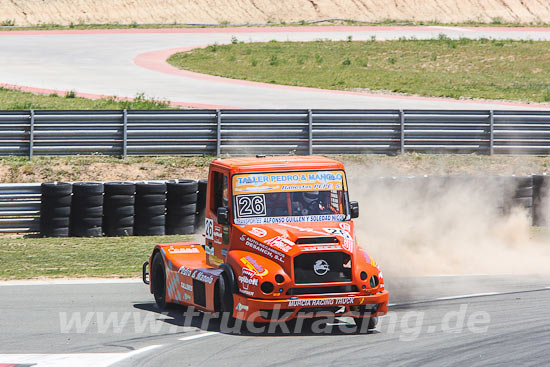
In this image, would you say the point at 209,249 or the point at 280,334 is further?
the point at 209,249

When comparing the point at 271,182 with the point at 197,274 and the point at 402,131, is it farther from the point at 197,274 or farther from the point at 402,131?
the point at 402,131

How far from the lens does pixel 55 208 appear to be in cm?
1836

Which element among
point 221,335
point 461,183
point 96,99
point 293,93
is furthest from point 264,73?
point 221,335

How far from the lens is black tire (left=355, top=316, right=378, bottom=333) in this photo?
34.6 ft

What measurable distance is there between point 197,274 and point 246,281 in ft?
3.67

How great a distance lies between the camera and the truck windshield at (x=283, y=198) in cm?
1114

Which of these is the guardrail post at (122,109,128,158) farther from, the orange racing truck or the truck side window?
the truck side window

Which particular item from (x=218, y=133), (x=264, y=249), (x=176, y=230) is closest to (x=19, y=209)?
(x=176, y=230)

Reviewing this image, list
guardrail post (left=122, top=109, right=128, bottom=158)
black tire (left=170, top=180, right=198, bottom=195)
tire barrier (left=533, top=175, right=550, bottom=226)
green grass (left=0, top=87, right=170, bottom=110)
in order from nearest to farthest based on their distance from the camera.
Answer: black tire (left=170, top=180, right=198, bottom=195) → tire barrier (left=533, top=175, right=550, bottom=226) → guardrail post (left=122, top=109, right=128, bottom=158) → green grass (left=0, top=87, right=170, bottom=110)

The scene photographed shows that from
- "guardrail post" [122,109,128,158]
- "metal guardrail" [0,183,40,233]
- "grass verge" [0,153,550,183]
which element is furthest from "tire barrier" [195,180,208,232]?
"guardrail post" [122,109,128,158]

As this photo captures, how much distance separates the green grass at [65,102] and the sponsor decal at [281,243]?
1945cm

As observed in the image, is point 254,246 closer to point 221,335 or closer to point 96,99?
point 221,335

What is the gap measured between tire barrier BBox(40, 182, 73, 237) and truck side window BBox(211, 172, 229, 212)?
23.9 ft

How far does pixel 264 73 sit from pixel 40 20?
84.6 ft
